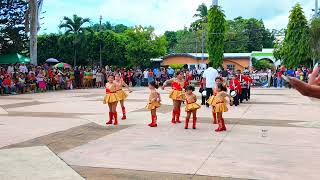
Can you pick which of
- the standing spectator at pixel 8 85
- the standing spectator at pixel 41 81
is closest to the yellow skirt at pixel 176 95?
the standing spectator at pixel 8 85

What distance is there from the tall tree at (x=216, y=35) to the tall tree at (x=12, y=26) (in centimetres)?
1828

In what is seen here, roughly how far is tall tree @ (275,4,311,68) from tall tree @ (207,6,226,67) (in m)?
6.52

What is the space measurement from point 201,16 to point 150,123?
3109 inches

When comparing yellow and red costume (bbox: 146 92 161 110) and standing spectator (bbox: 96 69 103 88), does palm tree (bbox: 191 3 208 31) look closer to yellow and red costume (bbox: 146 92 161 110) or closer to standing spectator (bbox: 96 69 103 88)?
standing spectator (bbox: 96 69 103 88)

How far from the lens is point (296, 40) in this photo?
42.8 metres

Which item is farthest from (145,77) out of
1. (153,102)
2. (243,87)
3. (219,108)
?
(219,108)

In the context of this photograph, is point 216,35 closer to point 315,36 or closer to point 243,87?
point 315,36

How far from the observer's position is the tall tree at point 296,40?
4234cm

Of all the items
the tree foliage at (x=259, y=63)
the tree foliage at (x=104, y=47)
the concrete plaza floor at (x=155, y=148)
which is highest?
the tree foliage at (x=104, y=47)

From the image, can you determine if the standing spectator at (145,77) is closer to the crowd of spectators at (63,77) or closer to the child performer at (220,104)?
the crowd of spectators at (63,77)

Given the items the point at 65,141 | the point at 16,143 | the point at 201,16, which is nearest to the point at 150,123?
the point at 65,141

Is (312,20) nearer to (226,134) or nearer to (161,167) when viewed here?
(226,134)

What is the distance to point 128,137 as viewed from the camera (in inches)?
412

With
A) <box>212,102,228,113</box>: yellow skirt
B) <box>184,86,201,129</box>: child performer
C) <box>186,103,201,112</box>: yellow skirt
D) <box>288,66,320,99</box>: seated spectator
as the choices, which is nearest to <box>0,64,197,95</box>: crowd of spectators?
<box>184,86,201,129</box>: child performer
